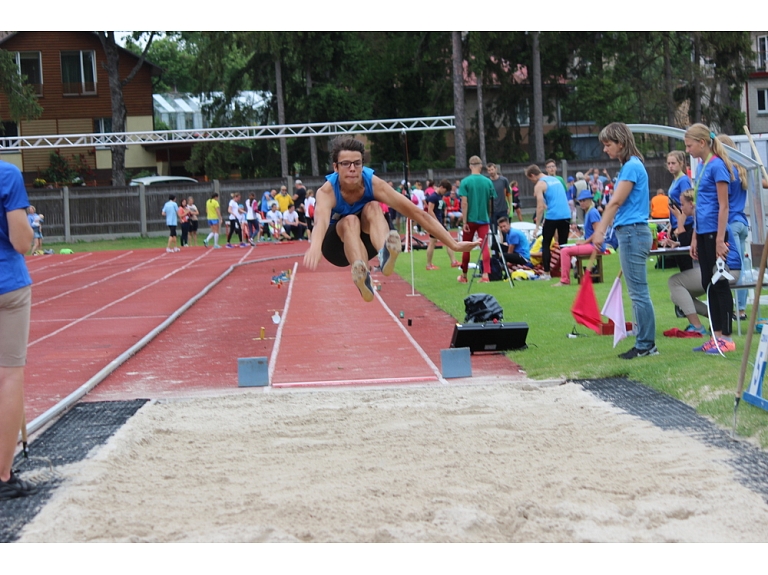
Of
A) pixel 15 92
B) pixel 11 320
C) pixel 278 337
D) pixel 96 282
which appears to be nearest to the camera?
pixel 11 320

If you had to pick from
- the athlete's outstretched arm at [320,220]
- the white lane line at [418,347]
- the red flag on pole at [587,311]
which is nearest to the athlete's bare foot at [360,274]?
the athlete's outstretched arm at [320,220]

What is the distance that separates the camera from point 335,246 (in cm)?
775

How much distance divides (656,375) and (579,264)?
6565 mm

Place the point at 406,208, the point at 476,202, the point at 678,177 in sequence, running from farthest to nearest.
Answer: the point at 476,202 → the point at 678,177 → the point at 406,208

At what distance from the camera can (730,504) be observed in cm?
436

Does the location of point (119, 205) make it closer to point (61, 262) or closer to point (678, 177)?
point (61, 262)

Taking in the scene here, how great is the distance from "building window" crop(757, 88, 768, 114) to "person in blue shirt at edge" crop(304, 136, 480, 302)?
37533mm

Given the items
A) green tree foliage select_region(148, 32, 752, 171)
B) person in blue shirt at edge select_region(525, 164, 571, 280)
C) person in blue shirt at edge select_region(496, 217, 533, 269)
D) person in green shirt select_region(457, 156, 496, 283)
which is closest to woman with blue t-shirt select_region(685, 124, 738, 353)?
person in blue shirt at edge select_region(525, 164, 571, 280)

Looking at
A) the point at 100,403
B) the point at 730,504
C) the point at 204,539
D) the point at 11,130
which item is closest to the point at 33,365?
the point at 100,403

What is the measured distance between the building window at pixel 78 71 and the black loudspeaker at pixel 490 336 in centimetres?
3768

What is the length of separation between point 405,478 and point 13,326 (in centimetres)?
233

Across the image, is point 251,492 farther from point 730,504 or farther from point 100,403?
point 100,403

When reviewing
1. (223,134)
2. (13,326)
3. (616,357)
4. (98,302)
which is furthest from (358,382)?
(223,134)

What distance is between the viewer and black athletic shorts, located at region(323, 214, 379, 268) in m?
7.63
